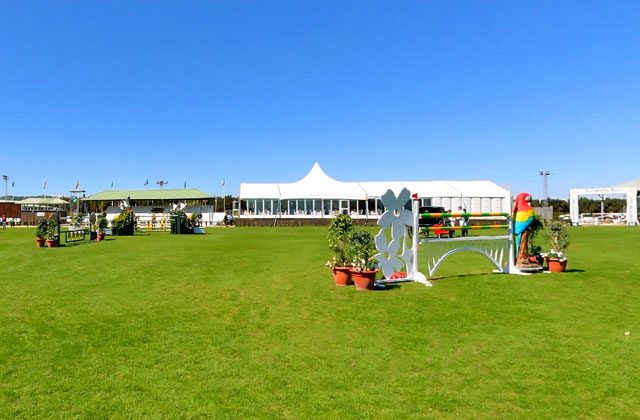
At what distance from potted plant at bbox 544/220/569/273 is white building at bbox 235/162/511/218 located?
108 feet

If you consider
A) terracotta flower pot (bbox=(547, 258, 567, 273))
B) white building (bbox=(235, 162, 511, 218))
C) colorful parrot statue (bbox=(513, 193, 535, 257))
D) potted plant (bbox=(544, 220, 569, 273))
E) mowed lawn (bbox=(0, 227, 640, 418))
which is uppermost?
white building (bbox=(235, 162, 511, 218))

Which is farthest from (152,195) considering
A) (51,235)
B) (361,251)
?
(361,251)

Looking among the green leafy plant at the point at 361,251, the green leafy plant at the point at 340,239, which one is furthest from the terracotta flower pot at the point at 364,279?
the green leafy plant at the point at 340,239

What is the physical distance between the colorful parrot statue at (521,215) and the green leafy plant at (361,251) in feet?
15.3

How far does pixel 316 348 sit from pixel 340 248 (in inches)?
164

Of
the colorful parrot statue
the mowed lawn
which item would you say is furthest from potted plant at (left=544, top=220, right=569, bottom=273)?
the mowed lawn

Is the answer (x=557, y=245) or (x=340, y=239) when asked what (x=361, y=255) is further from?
(x=557, y=245)

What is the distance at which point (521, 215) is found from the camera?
36.4 ft

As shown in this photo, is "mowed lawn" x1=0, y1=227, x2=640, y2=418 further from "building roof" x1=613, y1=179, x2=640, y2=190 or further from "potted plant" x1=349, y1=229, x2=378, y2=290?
"building roof" x1=613, y1=179, x2=640, y2=190

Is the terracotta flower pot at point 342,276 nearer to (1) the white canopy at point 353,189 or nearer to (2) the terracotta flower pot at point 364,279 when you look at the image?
(2) the terracotta flower pot at point 364,279

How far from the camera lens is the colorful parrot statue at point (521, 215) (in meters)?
11.0

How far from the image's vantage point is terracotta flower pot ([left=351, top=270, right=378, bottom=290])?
27.5 feet

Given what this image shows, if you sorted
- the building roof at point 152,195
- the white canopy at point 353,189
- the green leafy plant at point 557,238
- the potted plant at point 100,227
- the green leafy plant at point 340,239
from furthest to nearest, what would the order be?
the building roof at point 152,195, the white canopy at point 353,189, the potted plant at point 100,227, the green leafy plant at point 557,238, the green leafy plant at point 340,239

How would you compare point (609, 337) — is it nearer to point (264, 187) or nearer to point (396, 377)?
point (396, 377)
